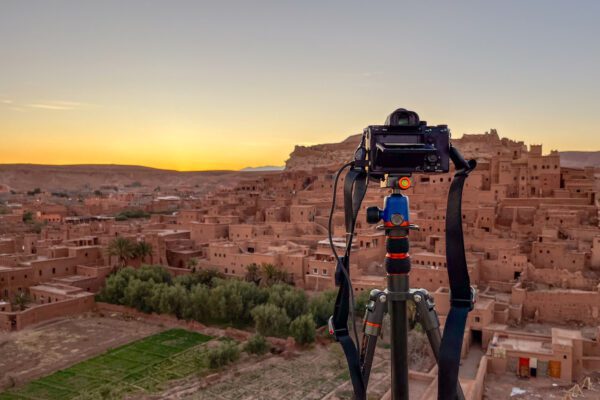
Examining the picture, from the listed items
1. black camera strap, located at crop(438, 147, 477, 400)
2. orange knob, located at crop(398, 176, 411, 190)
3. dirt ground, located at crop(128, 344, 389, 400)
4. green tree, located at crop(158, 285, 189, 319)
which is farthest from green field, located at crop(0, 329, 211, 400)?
orange knob, located at crop(398, 176, 411, 190)

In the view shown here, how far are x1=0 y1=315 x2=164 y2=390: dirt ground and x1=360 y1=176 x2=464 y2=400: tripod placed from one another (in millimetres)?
13577

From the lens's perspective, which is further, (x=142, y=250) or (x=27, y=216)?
(x=27, y=216)

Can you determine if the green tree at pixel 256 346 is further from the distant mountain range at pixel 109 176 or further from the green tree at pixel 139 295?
the distant mountain range at pixel 109 176

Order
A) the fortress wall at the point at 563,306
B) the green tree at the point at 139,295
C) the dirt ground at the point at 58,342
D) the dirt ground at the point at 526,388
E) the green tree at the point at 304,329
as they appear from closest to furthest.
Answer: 1. the dirt ground at the point at 526,388
2. the dirt ground at the point at 58,342
3. the fortress wall at the point at 563,306
4. the green tree at the point at 304,329
5. the green tree at the point at 139,295

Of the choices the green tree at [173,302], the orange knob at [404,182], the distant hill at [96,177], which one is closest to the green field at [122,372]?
the green tree at [173,302]

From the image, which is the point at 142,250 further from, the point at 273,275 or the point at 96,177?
the point at 96,177

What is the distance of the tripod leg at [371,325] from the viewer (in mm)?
2482

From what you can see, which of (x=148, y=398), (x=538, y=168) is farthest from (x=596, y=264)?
(x=148, y=398)

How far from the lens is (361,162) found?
2.34m

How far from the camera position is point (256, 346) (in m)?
14.8

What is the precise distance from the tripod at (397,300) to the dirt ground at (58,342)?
44.5 feet

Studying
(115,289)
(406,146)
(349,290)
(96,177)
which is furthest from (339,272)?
(96,177)

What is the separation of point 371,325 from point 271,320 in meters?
14.0

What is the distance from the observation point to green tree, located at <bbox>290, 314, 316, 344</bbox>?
Answer: 15.3 metres
